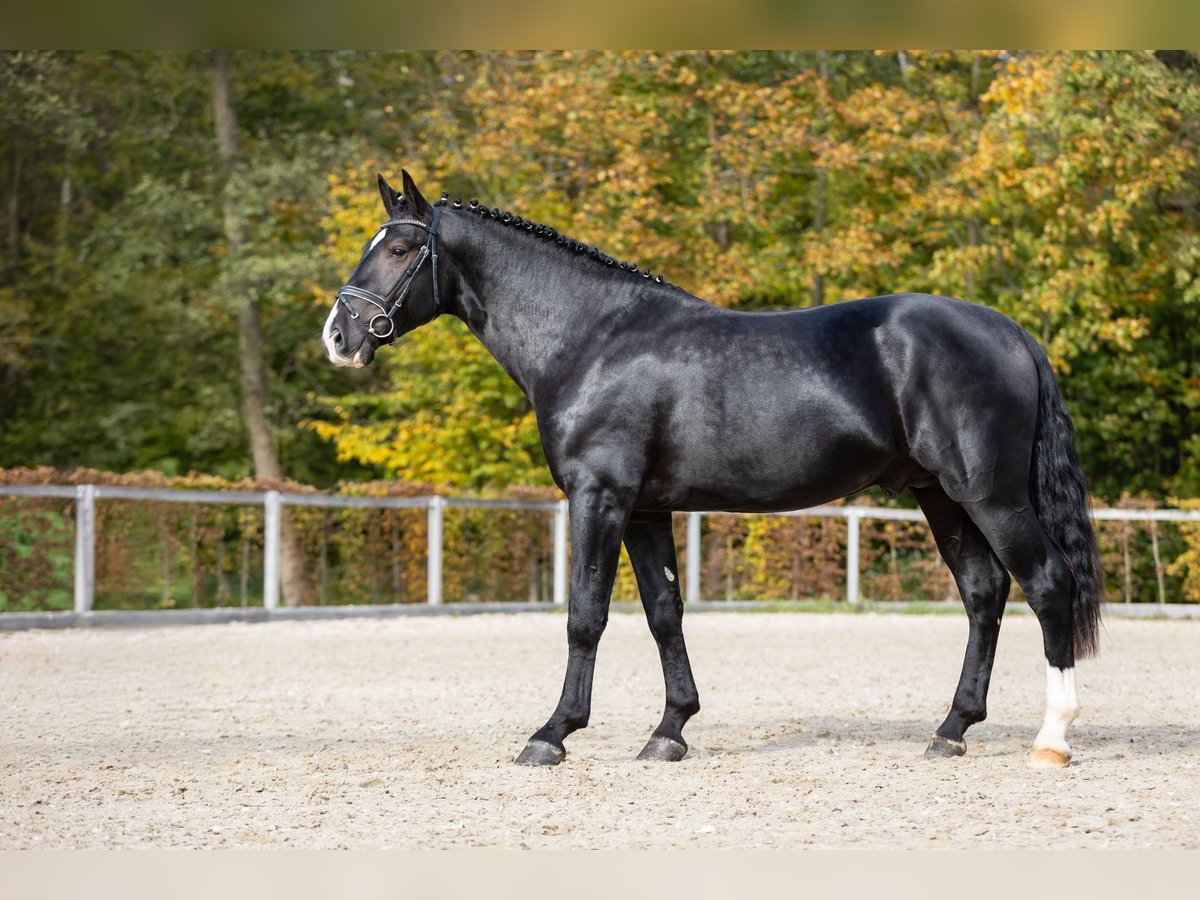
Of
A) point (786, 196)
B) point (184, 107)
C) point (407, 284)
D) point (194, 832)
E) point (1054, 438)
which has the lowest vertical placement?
point (194, 832)

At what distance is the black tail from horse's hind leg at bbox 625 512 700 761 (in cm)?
156

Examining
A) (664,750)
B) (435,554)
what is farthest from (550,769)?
(435,554)

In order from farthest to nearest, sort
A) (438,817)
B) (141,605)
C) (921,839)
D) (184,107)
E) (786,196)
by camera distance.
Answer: (184,107) → (786,196) → (141,605) → (438,817) → (921,839)

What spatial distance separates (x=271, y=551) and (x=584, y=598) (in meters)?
9.29

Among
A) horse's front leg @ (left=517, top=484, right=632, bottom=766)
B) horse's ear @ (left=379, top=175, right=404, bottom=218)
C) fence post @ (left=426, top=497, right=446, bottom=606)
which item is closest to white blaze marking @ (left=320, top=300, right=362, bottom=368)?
horse's ear @ (left=379, top=175, right=404, bottom=218)

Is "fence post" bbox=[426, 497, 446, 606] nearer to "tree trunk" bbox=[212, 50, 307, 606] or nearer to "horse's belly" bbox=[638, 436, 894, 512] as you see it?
"tree trunk" bbox=[212, 50, 307, 606]

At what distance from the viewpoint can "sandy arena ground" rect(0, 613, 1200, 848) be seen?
4.44m

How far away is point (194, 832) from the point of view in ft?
14.4

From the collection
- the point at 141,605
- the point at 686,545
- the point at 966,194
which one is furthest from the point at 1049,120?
the point at 141,605

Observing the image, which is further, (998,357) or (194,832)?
(998,357)

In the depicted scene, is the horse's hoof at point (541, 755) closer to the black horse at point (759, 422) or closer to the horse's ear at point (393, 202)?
the black horse at point (759, 422)

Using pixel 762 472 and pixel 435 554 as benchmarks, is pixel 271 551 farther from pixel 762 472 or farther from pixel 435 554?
pixel 762 472

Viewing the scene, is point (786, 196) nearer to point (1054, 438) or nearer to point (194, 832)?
point (1054, 438)

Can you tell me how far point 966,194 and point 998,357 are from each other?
579 inches
